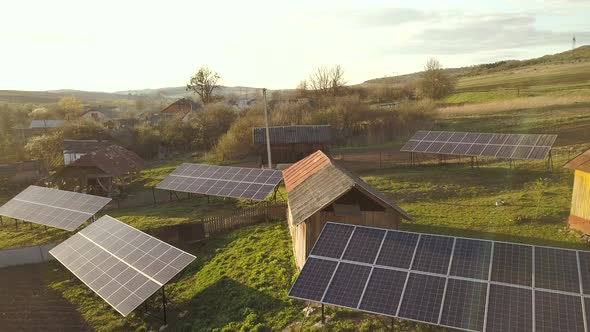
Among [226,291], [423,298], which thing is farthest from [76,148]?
[423,298]

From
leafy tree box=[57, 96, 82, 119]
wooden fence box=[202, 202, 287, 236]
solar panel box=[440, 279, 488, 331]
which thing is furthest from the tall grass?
leafy tree box=[57, 96, 82, 119]

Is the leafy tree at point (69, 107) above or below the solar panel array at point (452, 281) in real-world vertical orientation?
above

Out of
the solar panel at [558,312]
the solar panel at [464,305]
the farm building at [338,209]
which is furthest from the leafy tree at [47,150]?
the solar panel at [558,312]

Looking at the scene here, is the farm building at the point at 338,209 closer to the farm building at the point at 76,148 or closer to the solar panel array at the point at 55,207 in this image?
the solar panel array at the point at 55,207

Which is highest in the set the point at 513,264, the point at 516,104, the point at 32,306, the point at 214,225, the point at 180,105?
the point at 180,105

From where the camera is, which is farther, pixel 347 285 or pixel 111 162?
pixel 111 162

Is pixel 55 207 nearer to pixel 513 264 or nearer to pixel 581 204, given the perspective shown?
pixel 513 264
